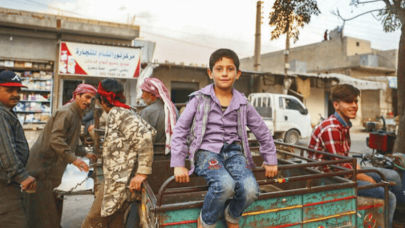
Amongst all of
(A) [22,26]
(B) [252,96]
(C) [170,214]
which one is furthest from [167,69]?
(C) [170,214]

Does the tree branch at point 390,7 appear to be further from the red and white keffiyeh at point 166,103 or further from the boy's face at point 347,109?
the red and white keffiyeh at point 166,103

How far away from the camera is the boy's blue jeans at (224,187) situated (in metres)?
1.63

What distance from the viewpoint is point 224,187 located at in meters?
1.62

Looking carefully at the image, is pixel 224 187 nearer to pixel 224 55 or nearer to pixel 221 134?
pixel 221 134

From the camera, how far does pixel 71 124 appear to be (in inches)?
124

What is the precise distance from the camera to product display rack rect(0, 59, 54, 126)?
9461mm

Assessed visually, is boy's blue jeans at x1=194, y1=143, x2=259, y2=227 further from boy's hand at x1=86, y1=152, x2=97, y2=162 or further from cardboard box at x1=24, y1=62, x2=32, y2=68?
cardboard box at x1=24, y1=62, x2=32, y2=68

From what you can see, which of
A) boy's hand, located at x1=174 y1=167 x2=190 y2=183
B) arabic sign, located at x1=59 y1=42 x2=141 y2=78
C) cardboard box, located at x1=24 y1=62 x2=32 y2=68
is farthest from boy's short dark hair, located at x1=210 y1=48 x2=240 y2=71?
cardboard box, located at x1=24 y1=62 x2=32 y2=68

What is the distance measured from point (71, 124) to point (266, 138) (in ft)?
7.58

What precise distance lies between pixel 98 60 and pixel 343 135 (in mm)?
9051

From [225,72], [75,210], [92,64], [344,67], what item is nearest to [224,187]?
[225,72]

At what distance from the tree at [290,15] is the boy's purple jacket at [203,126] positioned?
1647 millimetres

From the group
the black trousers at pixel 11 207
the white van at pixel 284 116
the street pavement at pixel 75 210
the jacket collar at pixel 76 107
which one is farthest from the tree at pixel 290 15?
the white van at pixel 284 116

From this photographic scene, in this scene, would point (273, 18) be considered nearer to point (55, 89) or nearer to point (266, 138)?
point (266, 138)
